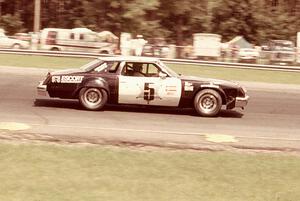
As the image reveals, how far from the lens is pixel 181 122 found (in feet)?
38.5

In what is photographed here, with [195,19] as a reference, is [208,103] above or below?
below

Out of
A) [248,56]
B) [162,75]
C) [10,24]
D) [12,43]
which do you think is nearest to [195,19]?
[10,24]

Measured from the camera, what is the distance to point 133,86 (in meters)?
12.2

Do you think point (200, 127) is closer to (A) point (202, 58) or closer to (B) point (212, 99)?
(B) point (212, 99)

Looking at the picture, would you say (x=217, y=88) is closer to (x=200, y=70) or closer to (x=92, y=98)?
(x=92, y=98)

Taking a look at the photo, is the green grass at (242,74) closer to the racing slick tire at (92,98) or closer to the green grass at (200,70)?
the green grass at (200,70)

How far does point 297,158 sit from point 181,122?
3.46 metres

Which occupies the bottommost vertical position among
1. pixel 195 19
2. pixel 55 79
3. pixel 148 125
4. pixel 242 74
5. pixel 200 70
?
pixel 148 125

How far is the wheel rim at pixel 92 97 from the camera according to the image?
1235cm

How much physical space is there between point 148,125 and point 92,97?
6.09 feet

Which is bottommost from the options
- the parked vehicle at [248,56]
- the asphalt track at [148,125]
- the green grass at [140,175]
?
the green grass at [140,175]

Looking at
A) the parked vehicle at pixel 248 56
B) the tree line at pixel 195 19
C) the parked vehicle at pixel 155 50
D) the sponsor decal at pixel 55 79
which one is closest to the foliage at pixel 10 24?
the tree line at pixel 195 19

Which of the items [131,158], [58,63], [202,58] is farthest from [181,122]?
[202,58]

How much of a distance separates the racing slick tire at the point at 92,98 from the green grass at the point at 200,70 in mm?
10266
